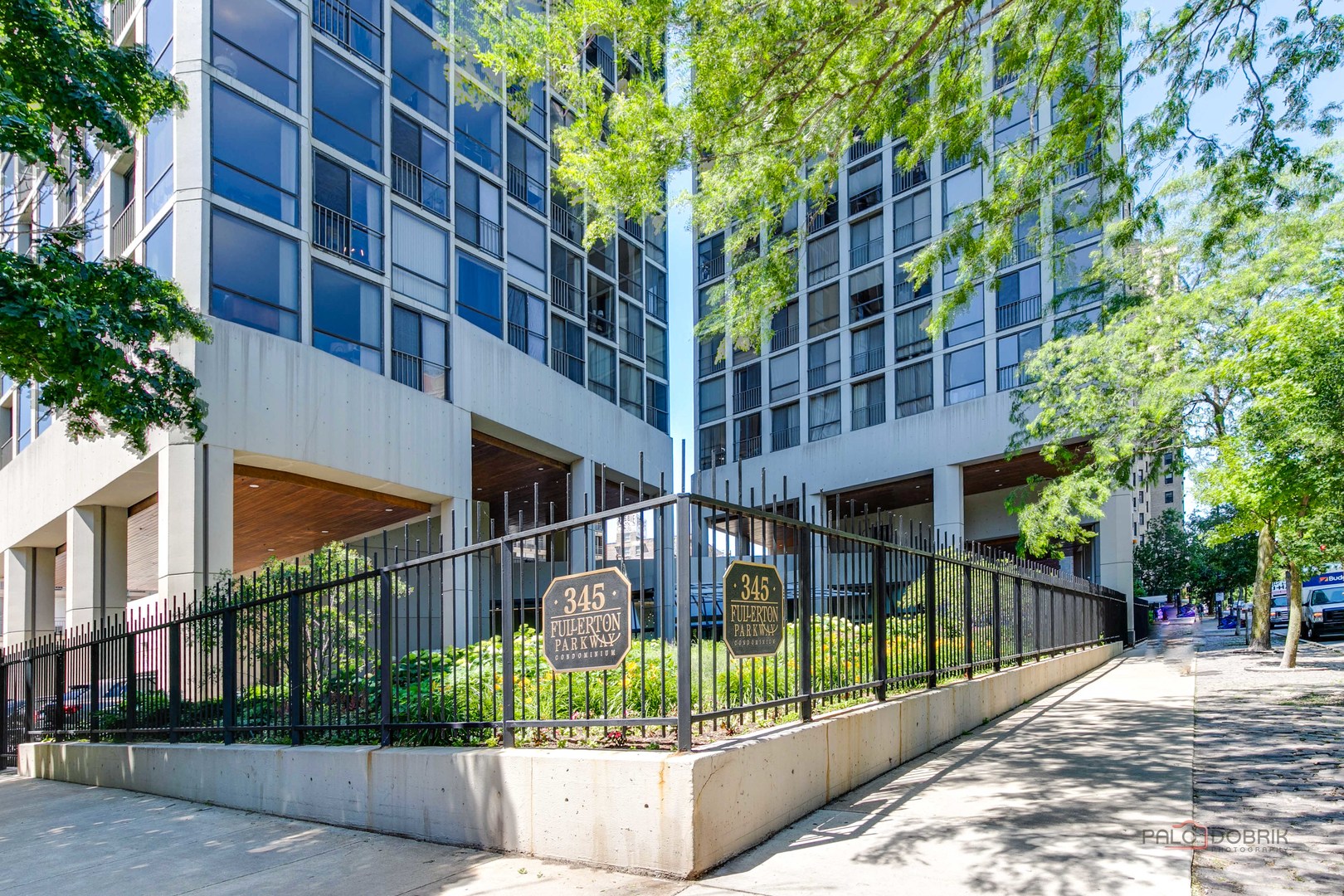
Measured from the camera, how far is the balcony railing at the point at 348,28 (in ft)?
69.9

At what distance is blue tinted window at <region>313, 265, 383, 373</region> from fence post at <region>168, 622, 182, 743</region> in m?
11.3

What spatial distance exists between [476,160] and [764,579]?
76.8ft

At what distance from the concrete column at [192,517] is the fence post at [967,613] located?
43.2 ft

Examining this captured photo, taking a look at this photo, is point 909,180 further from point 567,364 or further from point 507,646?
point 507,646

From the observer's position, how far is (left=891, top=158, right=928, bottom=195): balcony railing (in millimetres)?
36906

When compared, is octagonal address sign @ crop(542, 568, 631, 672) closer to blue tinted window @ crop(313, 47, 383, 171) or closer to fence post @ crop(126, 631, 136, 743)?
fence post @ crop(126, 631, 136, 743)

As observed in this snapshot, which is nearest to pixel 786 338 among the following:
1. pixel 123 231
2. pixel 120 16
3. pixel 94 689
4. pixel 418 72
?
pixel 418 72

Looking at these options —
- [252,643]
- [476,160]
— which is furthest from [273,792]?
[476,160]

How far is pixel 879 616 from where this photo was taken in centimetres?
797

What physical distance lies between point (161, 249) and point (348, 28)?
23.8 feet

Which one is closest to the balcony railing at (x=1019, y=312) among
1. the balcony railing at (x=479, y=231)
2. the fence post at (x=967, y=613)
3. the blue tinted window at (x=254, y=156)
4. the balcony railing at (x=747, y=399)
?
the balcony railing at (x=747, y=399)

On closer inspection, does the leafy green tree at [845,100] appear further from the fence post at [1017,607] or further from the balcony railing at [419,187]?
the balcony railing at [419,187]

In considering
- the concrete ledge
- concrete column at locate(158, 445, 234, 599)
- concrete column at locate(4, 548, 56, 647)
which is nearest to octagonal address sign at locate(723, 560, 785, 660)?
the concrete ledge
